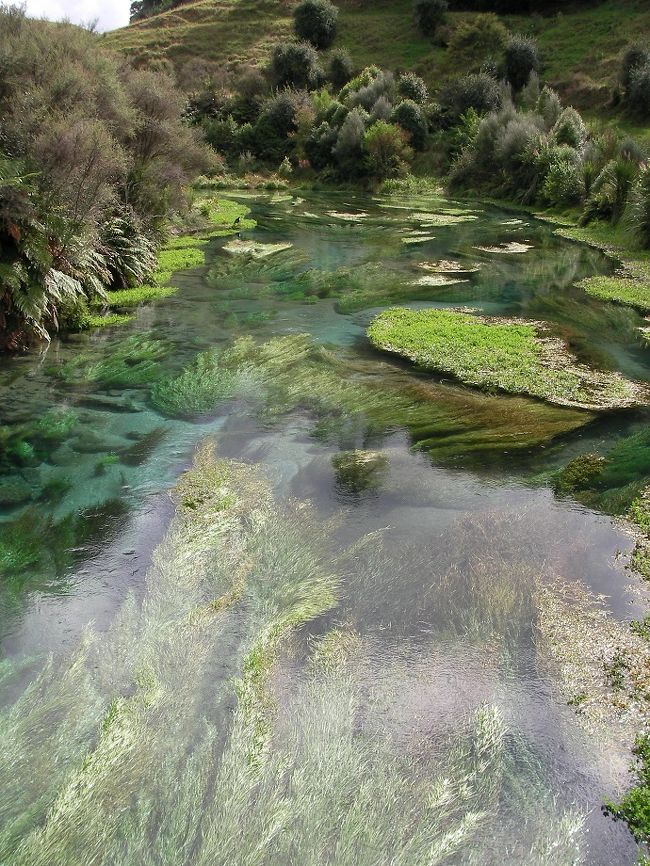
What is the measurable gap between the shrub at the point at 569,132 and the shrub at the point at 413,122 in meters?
12.2

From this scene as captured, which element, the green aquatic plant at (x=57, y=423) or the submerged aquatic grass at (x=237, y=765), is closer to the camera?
the submerged aquatic grass at (x=237, y=765)

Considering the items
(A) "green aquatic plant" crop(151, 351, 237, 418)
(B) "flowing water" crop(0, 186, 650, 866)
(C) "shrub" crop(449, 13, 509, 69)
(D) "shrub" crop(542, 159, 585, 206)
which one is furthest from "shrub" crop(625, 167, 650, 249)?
(C) "shrub" crop(449, 13, 509, 69)

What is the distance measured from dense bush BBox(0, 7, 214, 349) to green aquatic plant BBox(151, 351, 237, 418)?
87.3 inches

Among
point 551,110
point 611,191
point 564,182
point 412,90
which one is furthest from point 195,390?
point 412,90

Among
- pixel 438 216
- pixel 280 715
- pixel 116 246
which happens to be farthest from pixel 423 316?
pixel 438 216

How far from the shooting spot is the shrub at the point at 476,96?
128 feet

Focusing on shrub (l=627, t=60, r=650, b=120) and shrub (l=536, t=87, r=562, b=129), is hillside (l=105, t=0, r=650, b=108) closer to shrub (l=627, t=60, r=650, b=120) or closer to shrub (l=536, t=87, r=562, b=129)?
shrub (l=627, t=60, r=650, b=120)

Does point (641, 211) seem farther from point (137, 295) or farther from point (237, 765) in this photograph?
point (237, 765)

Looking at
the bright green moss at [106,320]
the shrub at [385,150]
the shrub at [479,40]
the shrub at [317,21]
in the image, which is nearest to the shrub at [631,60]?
the shrub at [385,150]

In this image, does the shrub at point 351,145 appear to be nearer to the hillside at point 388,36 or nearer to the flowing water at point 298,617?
the hillside at point 388,36

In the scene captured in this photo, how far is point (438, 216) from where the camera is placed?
84.4ft

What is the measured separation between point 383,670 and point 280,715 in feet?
2.46

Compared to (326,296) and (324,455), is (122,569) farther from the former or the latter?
(326,296)

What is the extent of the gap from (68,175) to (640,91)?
31670 millimetres
